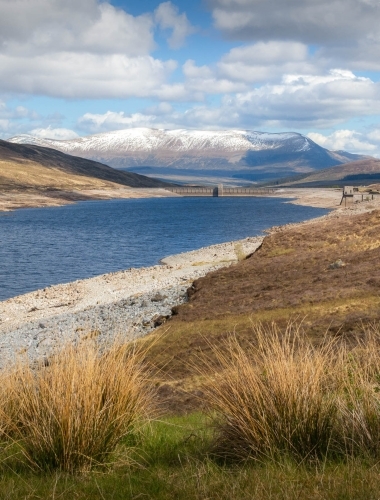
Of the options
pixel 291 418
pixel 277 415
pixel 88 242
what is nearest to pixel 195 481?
pixel 277 415

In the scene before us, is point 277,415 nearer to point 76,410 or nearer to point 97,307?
point 76,410

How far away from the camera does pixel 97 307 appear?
92.0 ft

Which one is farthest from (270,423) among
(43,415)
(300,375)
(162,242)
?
(162,242)

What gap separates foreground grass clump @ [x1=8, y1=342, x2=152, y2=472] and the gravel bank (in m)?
5.15

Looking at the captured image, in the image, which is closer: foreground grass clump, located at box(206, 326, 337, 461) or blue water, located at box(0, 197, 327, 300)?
foreground grass clump, located at box(206, 326, 337, 461)

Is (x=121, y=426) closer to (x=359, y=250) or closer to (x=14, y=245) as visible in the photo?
(x=359, y=250)

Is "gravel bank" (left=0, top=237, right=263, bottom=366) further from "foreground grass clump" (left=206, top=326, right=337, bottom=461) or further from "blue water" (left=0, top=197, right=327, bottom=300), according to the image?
"foreground grass clump" (left=206, top=326, right=337, bottom=461)

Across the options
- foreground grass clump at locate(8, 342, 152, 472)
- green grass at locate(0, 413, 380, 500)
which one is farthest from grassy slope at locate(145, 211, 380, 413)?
green grass at locate(0, 413, 380, 500)

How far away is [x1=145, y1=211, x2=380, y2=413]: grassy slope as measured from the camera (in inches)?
513

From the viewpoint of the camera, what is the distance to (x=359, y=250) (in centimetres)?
2333

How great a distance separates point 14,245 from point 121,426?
6260cm

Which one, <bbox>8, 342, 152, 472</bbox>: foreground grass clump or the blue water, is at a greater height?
<bbox>8, 342, 152, 472</bbox>: foreground grass clump

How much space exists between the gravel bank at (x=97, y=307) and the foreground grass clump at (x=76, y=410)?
16.9 feet

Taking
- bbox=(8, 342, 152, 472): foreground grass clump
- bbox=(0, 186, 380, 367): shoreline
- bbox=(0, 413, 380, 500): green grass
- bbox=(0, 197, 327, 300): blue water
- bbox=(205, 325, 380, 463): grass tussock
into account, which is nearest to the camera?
bbox=(0, 413, 380, 500): green grass
